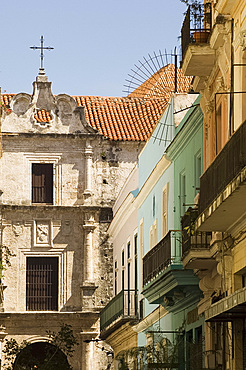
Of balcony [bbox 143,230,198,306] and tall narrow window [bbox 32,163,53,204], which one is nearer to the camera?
balcony [bbox 143,230,198,306]

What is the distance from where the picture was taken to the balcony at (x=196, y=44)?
17.0 m

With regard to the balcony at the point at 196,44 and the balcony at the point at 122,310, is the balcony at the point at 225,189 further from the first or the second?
the balcony at the point at 122,310

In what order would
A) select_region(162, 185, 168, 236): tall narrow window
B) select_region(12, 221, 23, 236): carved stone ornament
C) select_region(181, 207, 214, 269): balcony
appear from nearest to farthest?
select_region(181, 207, 214, 269): balcony
select_region(162, 185, 168, 236): tall narrow window
select_region(12, 221, 23, 236): carved stone ornament

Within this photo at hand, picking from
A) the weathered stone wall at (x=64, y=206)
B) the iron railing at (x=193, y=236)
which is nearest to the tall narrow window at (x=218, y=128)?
the iron railing at (x=193, y=236)

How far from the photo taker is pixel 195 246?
17062 millimetres

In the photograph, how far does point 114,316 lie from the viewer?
1289 inches

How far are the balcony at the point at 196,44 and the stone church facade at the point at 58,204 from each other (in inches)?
899

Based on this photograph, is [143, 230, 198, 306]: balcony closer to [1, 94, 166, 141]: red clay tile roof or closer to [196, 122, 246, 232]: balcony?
[196, 122, 246, 232]: balcony

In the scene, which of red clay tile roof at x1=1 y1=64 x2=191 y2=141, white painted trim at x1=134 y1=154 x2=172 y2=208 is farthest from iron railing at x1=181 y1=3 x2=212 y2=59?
red clay tile roof at x1=1 y1=64 x2=191 y2=141

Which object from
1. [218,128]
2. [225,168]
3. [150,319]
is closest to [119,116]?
[150,319]

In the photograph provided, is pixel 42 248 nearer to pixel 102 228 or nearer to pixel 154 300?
pixel 102 228

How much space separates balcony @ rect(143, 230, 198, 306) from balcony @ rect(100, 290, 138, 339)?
684cm

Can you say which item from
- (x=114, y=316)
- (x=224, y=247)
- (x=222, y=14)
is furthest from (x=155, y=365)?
(x=114, y=316)

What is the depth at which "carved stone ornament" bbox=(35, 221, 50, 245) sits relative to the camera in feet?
133
